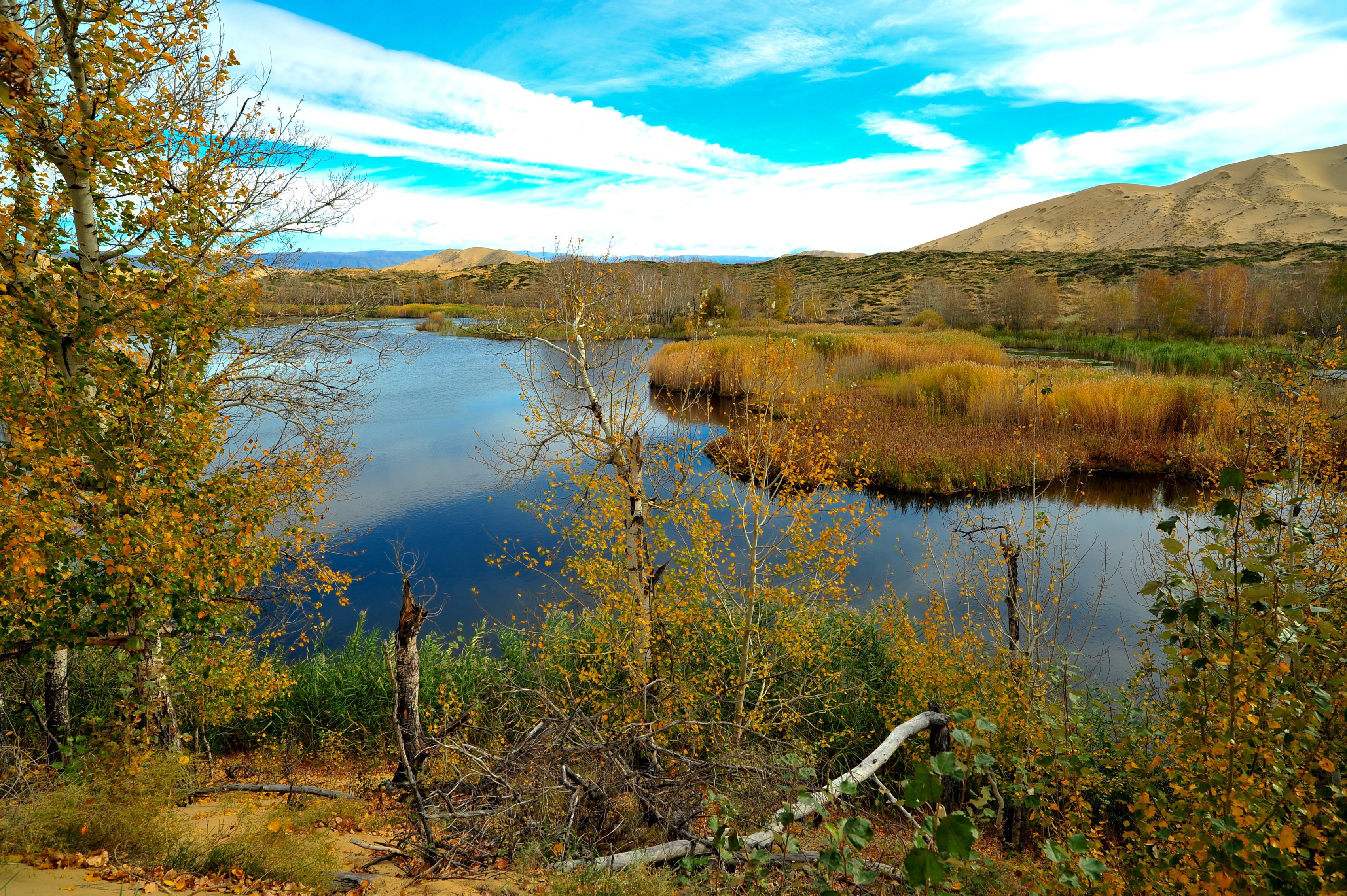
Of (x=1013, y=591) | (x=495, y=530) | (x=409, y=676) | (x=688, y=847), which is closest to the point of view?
(x=688, y=847)

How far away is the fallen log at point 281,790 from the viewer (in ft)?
18.2

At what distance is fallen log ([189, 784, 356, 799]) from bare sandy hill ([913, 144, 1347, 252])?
11605cm

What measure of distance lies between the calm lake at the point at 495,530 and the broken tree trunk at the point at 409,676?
162 inches

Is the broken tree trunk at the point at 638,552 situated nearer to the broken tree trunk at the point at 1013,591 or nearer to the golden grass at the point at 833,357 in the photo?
the broken tree trunk at the point at 1013,591

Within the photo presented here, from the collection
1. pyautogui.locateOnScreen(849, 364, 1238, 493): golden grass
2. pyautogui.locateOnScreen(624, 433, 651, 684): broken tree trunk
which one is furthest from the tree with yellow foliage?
pyautogui.locateOnScreen(849, 364, 1238, 493): golden grass

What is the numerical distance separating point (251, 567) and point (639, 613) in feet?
13.5

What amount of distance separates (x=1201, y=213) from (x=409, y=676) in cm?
15598

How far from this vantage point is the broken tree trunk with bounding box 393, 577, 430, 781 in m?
5.26

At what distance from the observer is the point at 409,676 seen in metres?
5.30

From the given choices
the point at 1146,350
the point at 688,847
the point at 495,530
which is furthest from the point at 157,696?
the point at 1146,350

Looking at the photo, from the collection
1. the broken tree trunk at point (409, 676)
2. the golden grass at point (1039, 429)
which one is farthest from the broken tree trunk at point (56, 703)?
the golden grass at point (1039, 429)

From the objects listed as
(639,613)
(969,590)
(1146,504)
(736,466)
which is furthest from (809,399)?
(639,613)

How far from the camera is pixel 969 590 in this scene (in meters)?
9.73

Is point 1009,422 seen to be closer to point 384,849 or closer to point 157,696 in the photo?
point 384,849
